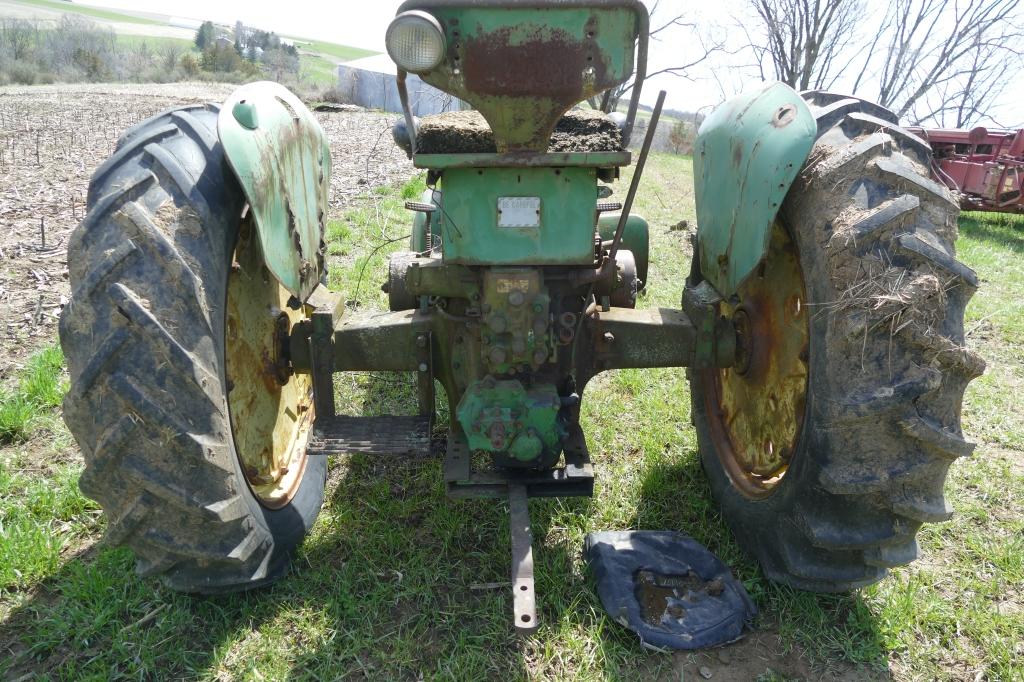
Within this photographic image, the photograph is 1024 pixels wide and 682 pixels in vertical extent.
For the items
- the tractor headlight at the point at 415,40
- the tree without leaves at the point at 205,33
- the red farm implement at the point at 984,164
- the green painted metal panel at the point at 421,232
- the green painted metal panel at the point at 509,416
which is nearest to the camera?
the tractor headlight at the point at 415,40

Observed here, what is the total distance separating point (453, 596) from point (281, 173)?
1.63 metres

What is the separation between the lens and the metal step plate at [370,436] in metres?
2.56

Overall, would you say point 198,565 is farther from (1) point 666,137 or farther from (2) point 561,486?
(1) point 666,137

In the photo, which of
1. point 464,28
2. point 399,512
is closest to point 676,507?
point 399,512

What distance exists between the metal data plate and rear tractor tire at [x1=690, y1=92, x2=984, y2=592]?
33.4 inches

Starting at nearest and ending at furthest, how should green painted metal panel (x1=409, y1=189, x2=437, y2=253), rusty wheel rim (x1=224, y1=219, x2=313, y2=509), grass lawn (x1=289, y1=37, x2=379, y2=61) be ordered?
rusty wheel rim (x1=224, y1=219, x2=313, y2=509) → green painted metal panel (x1=409, y1=189, x2=437, y2=253) → grass lawn (x1=289, y1=37, x2=379, y2=61)

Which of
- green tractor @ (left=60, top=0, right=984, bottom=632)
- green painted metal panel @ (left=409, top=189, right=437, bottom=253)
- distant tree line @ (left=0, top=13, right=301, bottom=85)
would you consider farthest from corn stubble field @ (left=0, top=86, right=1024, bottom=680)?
distant tree line @ (left=0, top=13, right=301, bottom=85)

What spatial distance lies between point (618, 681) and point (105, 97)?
23.8m

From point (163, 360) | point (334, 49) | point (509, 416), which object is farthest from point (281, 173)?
point (334, 49)

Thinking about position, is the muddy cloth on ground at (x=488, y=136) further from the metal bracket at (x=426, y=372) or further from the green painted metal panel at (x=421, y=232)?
the green painted metal panel at (x=421, y=232)

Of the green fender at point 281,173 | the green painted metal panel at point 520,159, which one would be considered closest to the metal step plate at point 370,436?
the green fender at point 281,173

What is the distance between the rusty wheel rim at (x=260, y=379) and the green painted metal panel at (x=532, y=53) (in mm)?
1050

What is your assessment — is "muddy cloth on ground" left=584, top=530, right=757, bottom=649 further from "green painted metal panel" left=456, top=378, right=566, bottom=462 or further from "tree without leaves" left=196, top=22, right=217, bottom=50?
"tree without leaves" left=196, top=22, right=217, bottom=50

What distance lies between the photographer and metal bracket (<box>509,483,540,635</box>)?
191 cm
